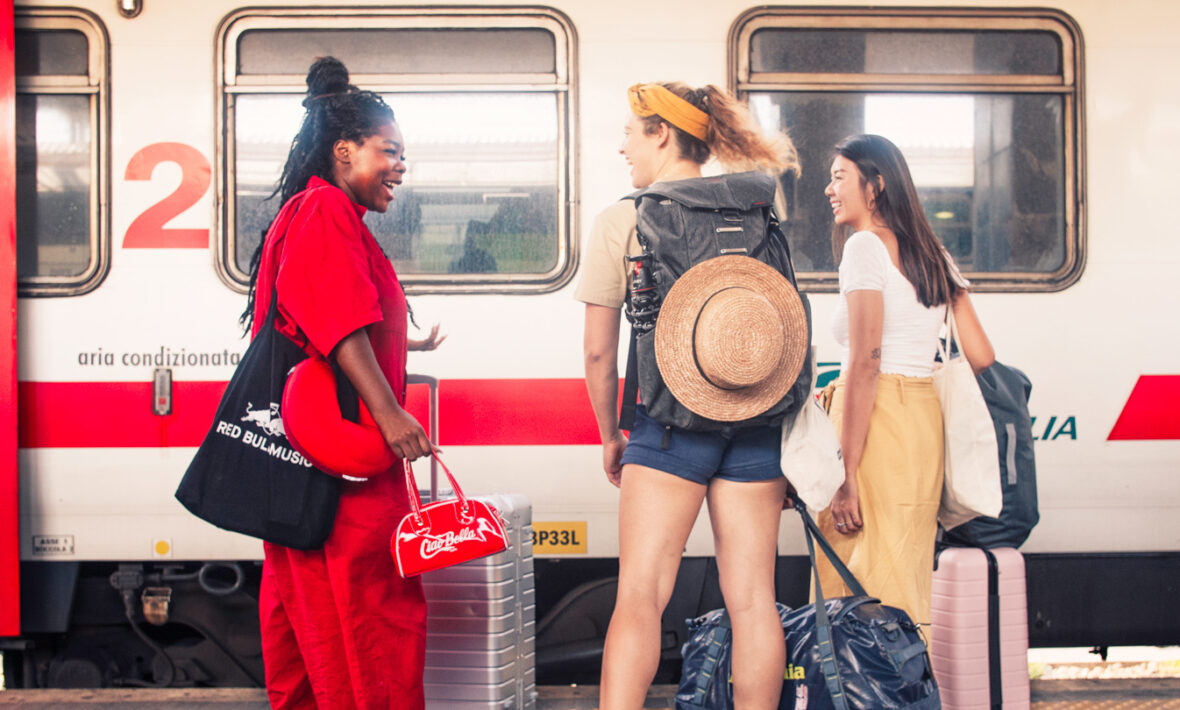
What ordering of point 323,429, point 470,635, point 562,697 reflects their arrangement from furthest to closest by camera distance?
1. point 562,697
2. point 470,635
3. point 323,429

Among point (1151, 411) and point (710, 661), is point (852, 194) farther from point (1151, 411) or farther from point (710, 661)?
point (1151, 411)

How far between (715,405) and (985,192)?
6.69 ft

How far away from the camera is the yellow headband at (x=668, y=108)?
2504mm

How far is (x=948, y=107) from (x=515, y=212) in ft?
5.54

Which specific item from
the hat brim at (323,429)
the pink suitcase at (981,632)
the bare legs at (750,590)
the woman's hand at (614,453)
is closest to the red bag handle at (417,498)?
the hat brim at (323,429)

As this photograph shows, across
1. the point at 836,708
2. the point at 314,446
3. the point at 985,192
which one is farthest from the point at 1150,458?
the point at 314,446

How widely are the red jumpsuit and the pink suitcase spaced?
1.73m

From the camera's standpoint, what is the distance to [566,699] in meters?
3.59

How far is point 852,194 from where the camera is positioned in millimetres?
2920

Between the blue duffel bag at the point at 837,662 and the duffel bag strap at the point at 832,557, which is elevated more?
the duffel bag strap at the point at 832,557

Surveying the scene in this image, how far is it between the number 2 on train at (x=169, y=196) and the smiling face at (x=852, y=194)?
7.50 feet

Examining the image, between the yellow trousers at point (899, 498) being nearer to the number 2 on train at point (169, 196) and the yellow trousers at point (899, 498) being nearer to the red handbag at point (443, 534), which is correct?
the red handbag at point (443, 534)

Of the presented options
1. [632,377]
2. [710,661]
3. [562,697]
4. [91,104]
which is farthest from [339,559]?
[91,104]

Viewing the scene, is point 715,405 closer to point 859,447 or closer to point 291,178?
point 859,447
